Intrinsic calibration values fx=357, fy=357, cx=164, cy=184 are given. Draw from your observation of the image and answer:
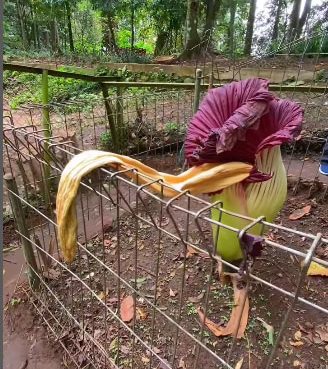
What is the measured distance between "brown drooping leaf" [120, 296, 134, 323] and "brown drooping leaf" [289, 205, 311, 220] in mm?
1137

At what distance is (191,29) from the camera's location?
7.70 metres

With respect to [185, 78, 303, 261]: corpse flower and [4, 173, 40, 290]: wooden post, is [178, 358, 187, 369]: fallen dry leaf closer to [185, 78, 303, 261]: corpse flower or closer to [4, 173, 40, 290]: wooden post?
[185, 78, 303, 261]: corpse flower

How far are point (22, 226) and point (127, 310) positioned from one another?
0.61 m

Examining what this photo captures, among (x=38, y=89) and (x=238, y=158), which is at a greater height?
(x=238, y=158)

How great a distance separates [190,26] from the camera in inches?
300

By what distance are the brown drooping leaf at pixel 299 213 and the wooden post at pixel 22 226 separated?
1496mm

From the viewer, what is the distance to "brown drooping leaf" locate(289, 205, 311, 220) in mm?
2186

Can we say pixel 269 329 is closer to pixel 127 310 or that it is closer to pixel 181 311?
pixel 181 311

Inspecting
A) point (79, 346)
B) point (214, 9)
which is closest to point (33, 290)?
point (79, 346)

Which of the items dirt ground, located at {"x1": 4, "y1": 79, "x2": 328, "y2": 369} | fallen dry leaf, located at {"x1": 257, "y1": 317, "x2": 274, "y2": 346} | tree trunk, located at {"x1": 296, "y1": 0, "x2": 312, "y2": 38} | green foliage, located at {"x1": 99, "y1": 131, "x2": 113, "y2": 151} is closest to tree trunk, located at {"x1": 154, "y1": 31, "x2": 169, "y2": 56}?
tree trunk, located at {"x1": 296, "y1": 0, "x2": 312, "y2": 38}

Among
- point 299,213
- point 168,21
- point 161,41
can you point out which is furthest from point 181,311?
point 161,41

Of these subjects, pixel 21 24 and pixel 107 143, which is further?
pixel 21 24

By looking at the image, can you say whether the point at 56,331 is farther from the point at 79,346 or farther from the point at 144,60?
the point at 144,60

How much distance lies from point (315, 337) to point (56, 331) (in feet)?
3.65
